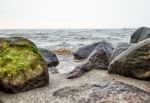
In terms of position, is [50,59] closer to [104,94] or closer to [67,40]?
[104,94]

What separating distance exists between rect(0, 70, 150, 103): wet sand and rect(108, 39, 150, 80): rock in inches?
4.2

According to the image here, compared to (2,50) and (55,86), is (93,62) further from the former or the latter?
(2,50)

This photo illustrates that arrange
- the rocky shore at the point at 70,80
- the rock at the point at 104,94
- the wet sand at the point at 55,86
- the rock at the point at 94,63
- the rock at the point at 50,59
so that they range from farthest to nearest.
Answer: the rock at the point at 50,59, the rock at the point at 94,63, the wet sand at the point at 55,86, the rocky shore at the point at 70,80, the rock at the point at 104,94

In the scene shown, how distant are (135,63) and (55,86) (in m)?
1.34

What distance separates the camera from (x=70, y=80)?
4.79 metres

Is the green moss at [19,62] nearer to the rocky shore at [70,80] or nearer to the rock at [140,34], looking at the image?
the rocky shore at [70,80]

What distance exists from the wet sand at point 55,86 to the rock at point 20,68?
111 mm

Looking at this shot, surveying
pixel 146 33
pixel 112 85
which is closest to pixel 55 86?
pixel 112 85

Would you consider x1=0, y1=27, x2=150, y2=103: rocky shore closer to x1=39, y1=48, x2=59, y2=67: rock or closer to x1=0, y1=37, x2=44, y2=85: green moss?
x1=0, y1=37, x2=44, y2=85: green moss

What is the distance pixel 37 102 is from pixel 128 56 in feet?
5.87

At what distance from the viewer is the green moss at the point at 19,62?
4.15m

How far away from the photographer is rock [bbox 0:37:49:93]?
163 inches

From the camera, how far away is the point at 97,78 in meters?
4.74

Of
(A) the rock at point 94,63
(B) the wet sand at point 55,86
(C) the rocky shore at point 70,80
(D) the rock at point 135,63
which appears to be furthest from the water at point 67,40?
(D) the rock at point 135,63
